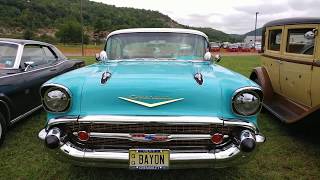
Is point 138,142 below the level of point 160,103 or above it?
below

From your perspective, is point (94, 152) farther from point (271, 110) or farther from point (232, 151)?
point (271, 110)

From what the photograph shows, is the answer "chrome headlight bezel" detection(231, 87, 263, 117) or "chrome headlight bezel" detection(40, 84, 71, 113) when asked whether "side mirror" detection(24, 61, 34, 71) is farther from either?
"chrome headlight bezel" detection(231, 87, 263, 117)

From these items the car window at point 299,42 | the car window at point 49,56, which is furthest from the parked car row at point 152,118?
the car window at point 49,56

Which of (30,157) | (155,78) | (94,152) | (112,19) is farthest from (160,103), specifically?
(112,19)

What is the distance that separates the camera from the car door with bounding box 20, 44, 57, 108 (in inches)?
193

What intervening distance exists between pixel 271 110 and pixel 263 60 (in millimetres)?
1232

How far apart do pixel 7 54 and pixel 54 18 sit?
66.6m

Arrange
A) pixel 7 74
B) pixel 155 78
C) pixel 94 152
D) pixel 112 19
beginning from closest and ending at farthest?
1. pixel 94 152
2. pixel 155 78
3. pixel 7 74
4. pixel 112 19

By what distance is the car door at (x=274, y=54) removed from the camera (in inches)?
204

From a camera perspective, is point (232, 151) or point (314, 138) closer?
point (232, 151)

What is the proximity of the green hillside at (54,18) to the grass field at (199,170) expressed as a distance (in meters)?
43.8

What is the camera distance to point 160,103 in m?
2.79

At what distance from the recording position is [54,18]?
67250 mm

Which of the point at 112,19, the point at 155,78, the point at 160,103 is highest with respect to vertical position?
the point at 112,19
